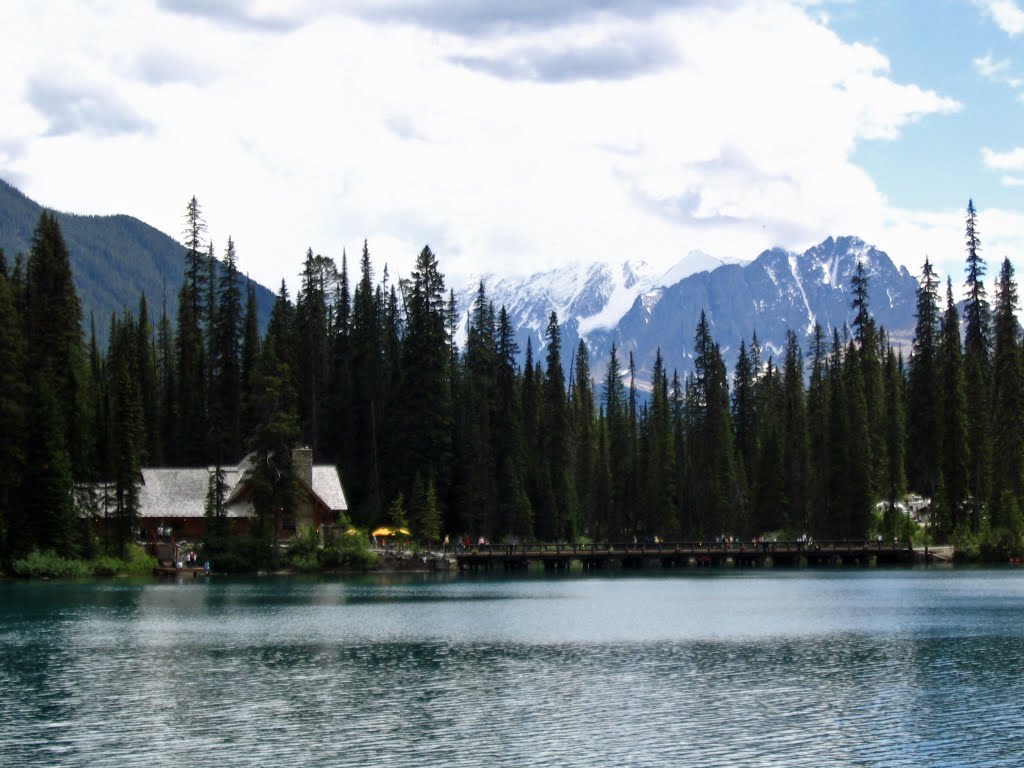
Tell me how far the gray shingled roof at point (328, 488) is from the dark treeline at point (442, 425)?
4797 mm

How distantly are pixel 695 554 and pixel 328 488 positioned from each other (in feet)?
98.3

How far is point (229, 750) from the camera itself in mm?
29047

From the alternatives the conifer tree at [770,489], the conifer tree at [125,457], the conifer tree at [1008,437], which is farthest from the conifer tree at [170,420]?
the conifer tree at [1008,437]

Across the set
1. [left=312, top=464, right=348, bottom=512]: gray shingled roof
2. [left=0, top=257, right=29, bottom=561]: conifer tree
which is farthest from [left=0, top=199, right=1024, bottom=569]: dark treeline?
[left=312, top=464, right=348, bottom=512]: gray shingled roof

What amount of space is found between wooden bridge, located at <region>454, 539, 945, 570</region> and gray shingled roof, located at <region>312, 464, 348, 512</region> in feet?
32.3

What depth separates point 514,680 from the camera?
128ft

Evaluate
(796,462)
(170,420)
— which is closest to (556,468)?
(796,462)

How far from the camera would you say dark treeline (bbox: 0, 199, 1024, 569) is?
87000mm

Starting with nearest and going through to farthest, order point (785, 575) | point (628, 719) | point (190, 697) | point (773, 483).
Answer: point (628, 719) → point (190, 697) → point (785, 575) → point (773, 483)

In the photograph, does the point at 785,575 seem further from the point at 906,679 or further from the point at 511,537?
the point at 906,679

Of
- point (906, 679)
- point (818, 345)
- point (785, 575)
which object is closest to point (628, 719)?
point (906, 679)

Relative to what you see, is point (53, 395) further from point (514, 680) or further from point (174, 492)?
point (514, 680)

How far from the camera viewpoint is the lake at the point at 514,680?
29.1 m

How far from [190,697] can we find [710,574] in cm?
6204
